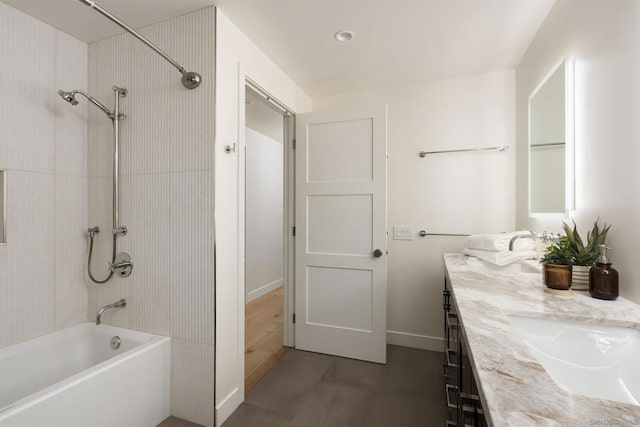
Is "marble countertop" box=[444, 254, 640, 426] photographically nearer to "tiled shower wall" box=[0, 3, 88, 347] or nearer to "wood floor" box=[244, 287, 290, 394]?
"wood floor" box=[244, 287, 290, 394]

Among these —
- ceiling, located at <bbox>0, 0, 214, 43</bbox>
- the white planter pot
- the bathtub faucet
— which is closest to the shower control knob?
the bathtub faucet

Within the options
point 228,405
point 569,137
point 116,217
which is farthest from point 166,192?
point 569,137

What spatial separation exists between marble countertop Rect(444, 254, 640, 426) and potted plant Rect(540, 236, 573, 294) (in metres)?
0.05

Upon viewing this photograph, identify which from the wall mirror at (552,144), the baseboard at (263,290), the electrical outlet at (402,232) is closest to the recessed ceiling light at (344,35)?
the wall mirror at (552,144)

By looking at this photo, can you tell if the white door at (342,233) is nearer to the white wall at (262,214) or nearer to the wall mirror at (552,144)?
the wall mirror at (552,144)

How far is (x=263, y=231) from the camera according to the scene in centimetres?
425

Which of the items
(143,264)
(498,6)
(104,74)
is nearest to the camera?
(498,6)

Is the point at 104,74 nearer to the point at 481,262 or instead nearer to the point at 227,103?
the point at 227,103

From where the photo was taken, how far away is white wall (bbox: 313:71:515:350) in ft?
7.66

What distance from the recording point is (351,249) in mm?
2379

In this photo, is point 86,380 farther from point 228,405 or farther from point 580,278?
point 580,278

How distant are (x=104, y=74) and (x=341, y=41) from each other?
1592 mm

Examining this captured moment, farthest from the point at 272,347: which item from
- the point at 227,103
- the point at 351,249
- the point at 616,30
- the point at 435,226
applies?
the point at 616,30

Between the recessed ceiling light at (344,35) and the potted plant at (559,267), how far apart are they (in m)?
1.63
